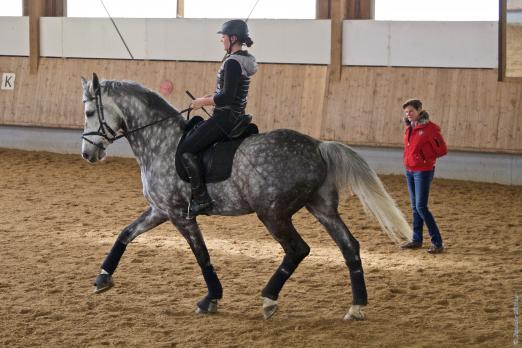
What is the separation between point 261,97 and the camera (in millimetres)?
15984

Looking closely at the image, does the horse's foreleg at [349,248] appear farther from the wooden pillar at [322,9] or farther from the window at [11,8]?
the window at [11,8]

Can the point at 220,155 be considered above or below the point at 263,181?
above

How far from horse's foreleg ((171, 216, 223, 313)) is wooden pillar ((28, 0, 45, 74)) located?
12.0 metres

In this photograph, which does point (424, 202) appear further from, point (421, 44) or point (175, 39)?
point (175, 39)

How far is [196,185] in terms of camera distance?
6.62 meters

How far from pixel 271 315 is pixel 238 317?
257mm

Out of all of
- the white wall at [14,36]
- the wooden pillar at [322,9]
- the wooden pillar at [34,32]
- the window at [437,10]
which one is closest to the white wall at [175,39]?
the wooden pillar at [34,32]

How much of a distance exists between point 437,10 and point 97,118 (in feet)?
31.2

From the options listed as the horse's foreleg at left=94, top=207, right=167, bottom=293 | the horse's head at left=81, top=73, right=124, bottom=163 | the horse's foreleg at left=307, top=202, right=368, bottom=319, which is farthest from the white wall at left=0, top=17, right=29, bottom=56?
the horse's foreleg at left=307, top=202, right=368, bottom=319

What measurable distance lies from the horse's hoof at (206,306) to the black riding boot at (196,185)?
69cm

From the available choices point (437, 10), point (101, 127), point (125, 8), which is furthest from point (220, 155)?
point (125, 8)

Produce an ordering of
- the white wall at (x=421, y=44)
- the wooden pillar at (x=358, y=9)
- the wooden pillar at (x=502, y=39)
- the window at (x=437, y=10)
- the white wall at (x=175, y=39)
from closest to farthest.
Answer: the wooden pillar at (x=502, y=39)
the white wall at (x=421, y=44)
the window at (x=437, y=10)
the wooden pillar at (x=358, y=9)
the white wall at (x=175, y=39)

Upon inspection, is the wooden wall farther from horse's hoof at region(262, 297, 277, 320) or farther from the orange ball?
horse's hoof at region(262, 297, 277, 320)

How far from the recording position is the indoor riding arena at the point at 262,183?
255 inches
